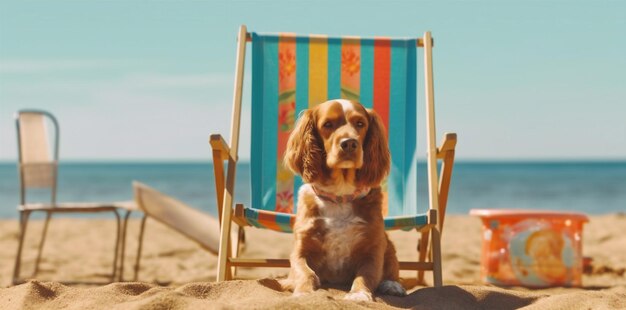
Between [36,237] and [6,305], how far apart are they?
262 inches

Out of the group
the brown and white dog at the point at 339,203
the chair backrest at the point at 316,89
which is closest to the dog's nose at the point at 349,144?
the brown and white dog at the point at 339,203

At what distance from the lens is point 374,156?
300 centimetres

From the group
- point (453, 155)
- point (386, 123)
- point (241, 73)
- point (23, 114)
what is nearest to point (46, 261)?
point (23, 114)

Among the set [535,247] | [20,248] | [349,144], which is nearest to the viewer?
[349,144]

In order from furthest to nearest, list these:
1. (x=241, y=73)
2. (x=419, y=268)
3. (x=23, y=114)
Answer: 1. (x=23, y=114)
2. (x=241, y=73)
3. (x=419, y=268)

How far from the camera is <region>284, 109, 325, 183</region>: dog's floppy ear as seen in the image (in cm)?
296

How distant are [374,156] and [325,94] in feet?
4.11

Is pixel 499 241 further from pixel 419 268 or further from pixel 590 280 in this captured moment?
pixel 419 268

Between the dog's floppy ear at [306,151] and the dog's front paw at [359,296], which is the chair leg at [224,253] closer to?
the dog's floppy ear at [306,151]

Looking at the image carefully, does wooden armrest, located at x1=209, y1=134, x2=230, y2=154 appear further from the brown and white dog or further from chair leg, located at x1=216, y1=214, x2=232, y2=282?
the brown and white dog

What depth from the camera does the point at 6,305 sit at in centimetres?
263

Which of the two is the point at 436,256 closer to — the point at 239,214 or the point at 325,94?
the point at 239,214

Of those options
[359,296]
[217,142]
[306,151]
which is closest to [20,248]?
[217,142]

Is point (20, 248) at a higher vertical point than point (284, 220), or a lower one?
lower
